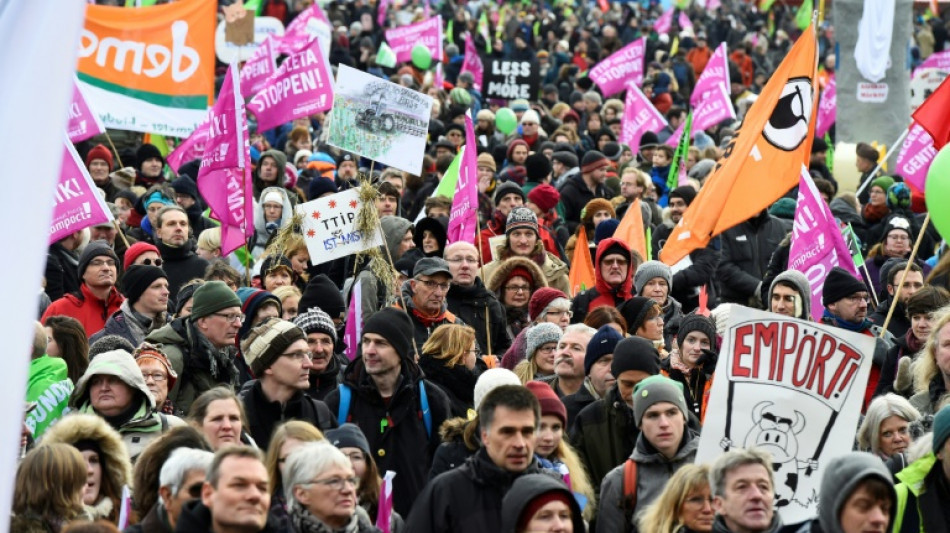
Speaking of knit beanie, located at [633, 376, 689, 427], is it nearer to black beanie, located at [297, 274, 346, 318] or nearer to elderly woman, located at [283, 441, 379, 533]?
elderly woman, located at [283, 441, 379, 533]

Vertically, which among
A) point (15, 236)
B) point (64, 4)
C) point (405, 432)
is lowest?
point (405, 432)

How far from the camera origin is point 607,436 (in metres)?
7.88

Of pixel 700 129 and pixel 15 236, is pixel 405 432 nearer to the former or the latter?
pixel 15 236

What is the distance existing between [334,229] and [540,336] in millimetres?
2476

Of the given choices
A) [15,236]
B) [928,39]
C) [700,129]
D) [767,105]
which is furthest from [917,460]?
[928,39]

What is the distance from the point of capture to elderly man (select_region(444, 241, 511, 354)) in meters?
10.6

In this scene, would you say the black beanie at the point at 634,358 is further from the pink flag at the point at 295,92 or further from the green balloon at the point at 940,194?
the pink flag at the point at 295,92

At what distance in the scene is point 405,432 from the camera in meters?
8.14

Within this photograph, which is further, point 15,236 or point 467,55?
point 467,55

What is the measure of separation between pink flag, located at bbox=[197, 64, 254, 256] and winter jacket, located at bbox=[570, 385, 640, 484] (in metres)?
4.82

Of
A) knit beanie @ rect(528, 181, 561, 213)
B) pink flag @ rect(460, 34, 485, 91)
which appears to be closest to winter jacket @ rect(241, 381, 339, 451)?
knit beanie @ rect(528, 181, 561, 213)

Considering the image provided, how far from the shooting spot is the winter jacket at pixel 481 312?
10555 mm

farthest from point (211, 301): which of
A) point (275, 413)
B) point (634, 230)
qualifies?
point (634, 230)

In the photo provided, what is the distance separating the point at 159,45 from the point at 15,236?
41.5 ft
